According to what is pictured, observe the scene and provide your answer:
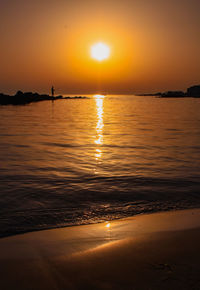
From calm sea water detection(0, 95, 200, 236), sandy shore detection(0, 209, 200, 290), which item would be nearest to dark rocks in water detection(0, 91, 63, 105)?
calm sea water detection(0, 95, 200, 236)

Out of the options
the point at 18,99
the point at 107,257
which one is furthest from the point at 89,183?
the point at 18,99

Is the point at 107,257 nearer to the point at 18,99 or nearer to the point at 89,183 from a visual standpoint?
the point at 89,183

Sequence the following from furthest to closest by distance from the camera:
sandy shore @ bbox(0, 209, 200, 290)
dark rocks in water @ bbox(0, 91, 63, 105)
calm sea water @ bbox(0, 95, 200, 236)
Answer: dark rocks in water @ bbox(0, 91, 63, 105), calm sea water @ bbox(0, 95, 200, 236), sandy shore @ bbox(0, 209, 200, 290)

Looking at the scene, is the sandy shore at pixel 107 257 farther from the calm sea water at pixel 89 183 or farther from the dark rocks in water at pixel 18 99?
the dark rocks in water at pixel 18 99

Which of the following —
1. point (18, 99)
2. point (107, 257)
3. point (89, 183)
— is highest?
point (18, 99)

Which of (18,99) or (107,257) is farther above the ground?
(18,99)

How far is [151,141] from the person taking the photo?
16.9 metres

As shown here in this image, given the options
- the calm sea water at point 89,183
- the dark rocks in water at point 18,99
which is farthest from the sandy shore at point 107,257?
the dark rocks in water at point 18,99

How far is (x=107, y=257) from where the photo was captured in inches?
153

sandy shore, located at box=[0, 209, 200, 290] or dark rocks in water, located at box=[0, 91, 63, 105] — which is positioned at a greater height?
dark rocks in water, located at box=[0, 91, 63, 105]

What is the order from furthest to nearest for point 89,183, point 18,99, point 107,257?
point 18,99 < point 89,183 < point 107,257

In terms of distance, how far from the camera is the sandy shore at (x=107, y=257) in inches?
129

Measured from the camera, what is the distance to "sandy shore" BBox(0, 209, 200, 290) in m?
3.28

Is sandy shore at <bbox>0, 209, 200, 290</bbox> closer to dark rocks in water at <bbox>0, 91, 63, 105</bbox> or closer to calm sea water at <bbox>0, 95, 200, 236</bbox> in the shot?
calm sea water at <bbox>0, 95, 200, 236</bbox>
